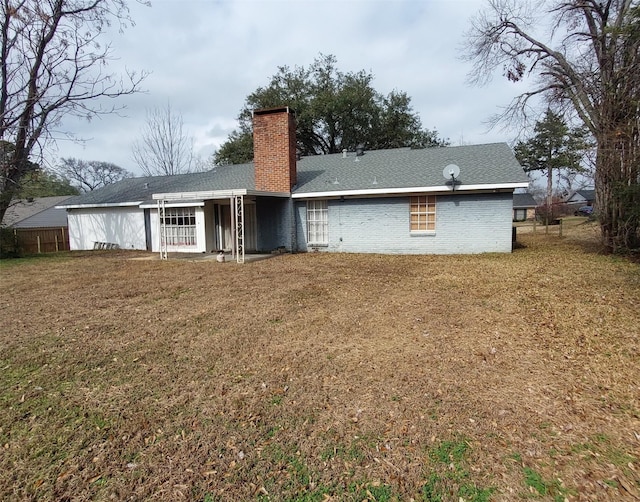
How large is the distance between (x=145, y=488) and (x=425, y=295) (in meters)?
5.50

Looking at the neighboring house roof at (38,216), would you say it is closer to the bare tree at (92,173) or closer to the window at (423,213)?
the bare tree at (92,173)

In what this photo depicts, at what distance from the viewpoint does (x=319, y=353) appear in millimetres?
4422

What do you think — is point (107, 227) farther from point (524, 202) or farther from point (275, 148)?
point (524, 202)

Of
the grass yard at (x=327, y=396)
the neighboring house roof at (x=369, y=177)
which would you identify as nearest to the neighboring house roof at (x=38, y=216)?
the neighboring house roof at (x=369, y=177)

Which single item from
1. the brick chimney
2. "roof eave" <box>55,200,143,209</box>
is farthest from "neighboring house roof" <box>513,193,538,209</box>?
"roof eave" <box>55,200,143,209</box>

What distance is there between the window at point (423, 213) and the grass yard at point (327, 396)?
575cm

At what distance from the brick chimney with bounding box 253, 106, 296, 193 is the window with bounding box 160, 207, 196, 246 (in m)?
3.25

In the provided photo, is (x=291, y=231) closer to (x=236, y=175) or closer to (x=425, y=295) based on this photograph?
(x=236, y=175)

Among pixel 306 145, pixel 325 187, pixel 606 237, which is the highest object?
pixel 306 145

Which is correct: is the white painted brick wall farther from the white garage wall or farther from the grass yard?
the white garage wall

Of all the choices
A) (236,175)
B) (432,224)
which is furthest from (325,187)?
(236,175)

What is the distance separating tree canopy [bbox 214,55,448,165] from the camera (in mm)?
25141

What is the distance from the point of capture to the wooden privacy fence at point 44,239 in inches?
790

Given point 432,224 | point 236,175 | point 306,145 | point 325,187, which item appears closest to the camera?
point 432,224
